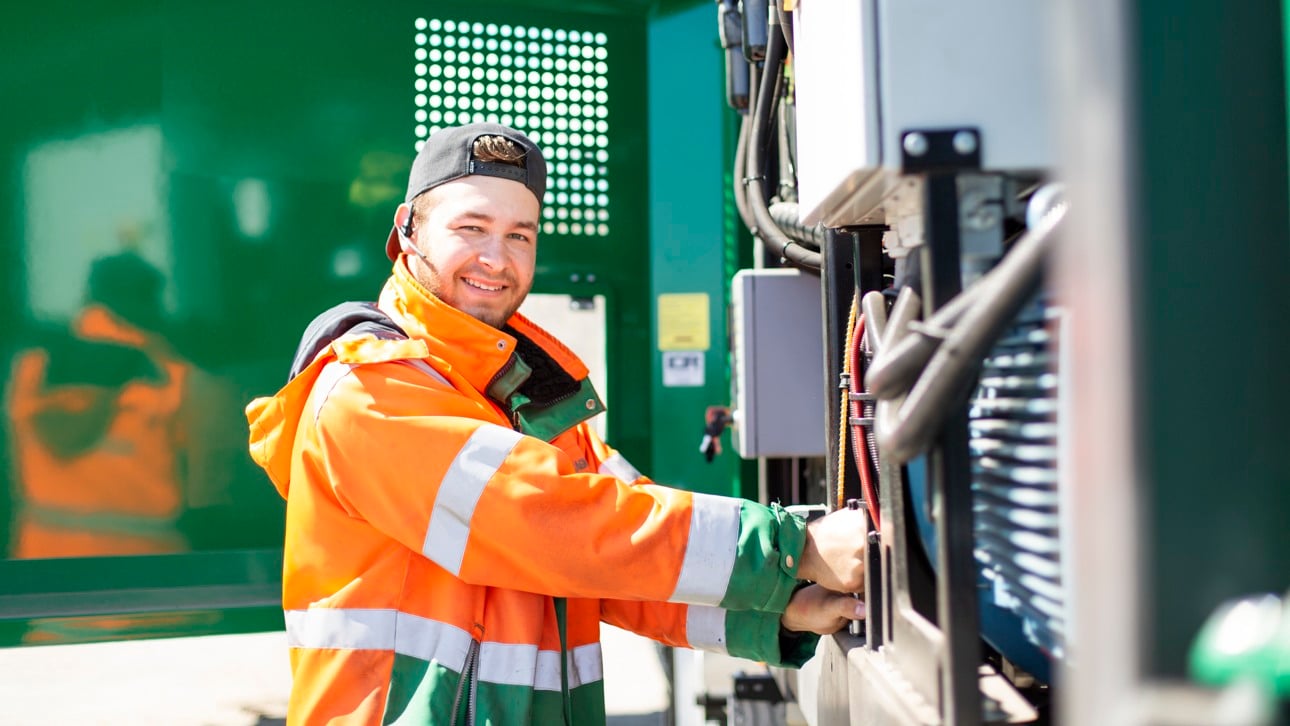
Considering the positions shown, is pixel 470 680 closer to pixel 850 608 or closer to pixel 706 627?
pixel 706 627

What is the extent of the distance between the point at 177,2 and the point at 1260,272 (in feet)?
8.62

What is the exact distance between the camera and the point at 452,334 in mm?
1604

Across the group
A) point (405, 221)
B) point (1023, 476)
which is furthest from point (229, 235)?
point (1023, 476)

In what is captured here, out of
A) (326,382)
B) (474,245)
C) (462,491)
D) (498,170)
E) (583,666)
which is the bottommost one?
(583,666)

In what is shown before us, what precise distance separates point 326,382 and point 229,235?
1.23 meters

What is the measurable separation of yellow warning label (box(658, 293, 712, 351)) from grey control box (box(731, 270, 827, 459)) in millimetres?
458

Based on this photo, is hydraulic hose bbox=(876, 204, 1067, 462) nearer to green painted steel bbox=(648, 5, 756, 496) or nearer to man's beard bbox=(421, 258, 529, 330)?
man's beard bbox=(421, 258, 529, 330)

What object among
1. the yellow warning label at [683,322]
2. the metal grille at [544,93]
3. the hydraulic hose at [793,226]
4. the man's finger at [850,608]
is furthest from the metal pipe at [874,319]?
the metal grille at [544,93]

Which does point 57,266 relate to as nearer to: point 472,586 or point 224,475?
point 224,475

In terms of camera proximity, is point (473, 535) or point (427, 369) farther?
point (427, 369)

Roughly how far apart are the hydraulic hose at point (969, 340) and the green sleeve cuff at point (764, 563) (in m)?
0.45

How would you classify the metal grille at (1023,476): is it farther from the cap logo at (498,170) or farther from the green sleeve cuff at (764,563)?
the cap logo at (498,170)

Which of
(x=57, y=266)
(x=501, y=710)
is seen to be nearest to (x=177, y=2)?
(x=57, y=266)

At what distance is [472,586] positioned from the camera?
1459mm
